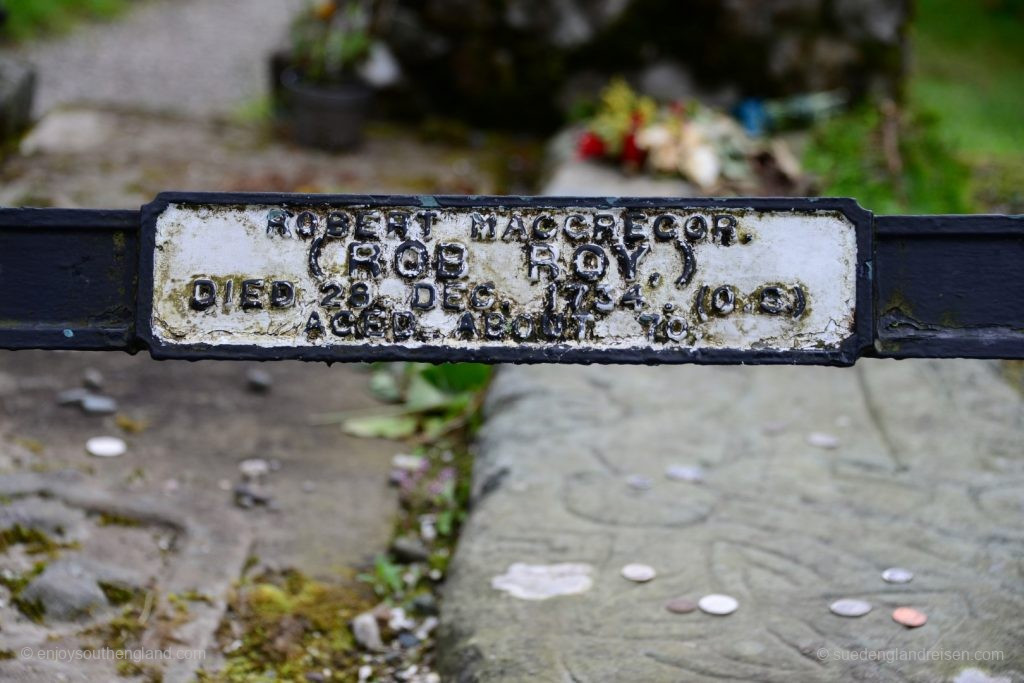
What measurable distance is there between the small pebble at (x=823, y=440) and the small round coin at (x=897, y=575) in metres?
0.70

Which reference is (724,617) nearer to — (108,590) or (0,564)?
(108,590)

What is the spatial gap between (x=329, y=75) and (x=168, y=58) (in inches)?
100

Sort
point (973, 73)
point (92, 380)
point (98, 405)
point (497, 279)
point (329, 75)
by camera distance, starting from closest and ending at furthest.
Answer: point (497, 279), point (98, 405), point (92, 380), point (329, 75), point (973, 73)

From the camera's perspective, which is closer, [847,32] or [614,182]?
[614,182]

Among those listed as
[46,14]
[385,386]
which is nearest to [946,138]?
[385,386]

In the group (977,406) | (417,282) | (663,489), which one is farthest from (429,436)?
(417,282)

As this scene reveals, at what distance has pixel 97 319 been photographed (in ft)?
5.79

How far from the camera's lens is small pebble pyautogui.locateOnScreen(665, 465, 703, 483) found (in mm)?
3035

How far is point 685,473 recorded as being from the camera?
3061mm

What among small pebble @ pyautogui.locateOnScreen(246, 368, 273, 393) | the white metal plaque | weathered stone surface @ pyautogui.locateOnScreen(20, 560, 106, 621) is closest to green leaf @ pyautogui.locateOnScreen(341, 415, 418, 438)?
small pebble @ pyautogui.locateOnScreen(246, 368, 273, 393)

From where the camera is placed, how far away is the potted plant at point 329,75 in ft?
19.5

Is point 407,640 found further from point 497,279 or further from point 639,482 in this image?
point 497,279

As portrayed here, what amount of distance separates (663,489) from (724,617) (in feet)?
2.03

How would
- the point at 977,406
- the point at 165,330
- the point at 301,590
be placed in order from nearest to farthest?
the point at 165,330
the point at 301,590
the point at 977,406
